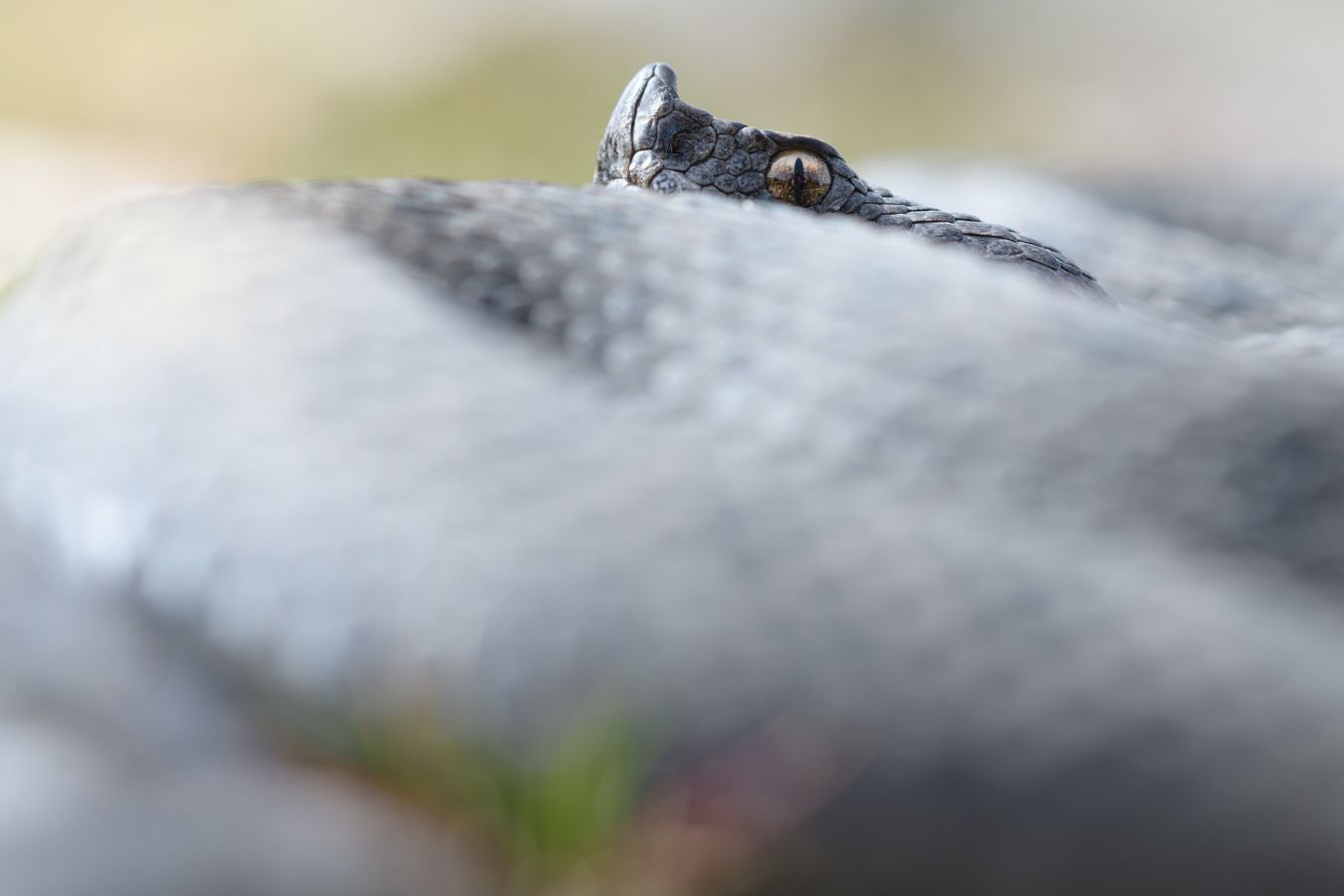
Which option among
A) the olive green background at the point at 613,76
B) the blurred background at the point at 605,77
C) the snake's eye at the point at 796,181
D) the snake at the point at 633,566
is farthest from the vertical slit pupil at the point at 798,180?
the olive green background at the point at 613,76

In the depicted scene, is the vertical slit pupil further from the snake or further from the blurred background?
the blurred background

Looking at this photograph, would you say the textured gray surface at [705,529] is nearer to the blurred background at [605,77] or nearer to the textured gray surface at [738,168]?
the textured gray surface at [738,168]

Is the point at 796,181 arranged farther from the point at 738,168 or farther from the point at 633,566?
the point at 633,566

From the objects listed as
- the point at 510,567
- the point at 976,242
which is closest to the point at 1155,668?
the point at 510,567

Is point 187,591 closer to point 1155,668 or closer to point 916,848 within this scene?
point 916,848

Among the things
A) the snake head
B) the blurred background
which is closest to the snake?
the snake head

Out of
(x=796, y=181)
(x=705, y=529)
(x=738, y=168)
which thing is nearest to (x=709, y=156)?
(x=738, y=168)
